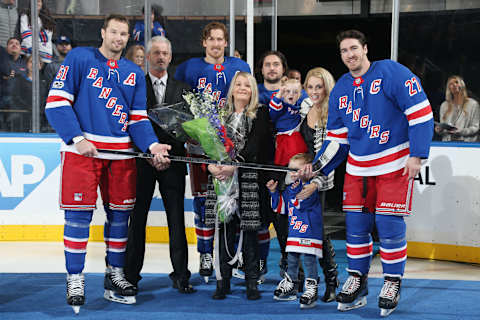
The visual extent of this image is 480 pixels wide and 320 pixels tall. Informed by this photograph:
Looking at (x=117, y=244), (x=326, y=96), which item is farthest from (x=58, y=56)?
(x=326, y=96)

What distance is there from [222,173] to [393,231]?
910 mm

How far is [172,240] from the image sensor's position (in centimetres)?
354

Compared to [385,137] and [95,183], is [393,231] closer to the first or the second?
[385,137]

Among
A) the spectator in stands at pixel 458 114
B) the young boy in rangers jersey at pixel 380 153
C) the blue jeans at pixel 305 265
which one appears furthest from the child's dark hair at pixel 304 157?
the spectator in stands at pixel 458 114

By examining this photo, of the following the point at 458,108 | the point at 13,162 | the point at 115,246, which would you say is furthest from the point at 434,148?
the point at 13,162

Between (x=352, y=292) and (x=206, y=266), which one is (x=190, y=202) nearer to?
(x=206, y=266)

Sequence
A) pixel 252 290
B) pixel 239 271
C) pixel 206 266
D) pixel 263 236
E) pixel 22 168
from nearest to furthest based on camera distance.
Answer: pixel 252 290 < pixel 263 236 < pixel 206 266 < pixel 239 271 < pixel 22 168

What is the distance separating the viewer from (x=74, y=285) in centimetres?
310

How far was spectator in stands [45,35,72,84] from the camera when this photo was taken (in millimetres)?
5430

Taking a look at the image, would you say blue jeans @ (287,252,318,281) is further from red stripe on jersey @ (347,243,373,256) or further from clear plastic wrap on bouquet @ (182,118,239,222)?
clear plastic wrap on bouquet @ (182,118,239,222)

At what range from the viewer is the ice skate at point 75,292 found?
10.1 feet

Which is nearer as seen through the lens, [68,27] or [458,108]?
[458,108]

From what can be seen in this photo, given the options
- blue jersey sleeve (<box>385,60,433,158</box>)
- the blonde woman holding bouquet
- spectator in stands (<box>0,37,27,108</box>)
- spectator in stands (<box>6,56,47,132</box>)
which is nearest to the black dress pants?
the blonde woman holding bouquet

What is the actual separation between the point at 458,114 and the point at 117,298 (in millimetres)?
2950
